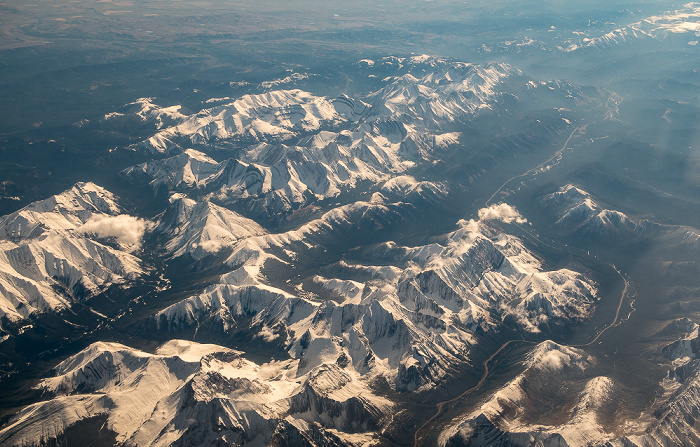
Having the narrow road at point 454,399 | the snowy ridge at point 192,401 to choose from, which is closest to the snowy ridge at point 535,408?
the narrow road at point 454,399

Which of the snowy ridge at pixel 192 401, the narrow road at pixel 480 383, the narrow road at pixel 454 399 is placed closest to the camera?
the snowy ridge at pixel 192 401

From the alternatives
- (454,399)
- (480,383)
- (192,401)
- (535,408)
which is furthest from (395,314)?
(192,401)

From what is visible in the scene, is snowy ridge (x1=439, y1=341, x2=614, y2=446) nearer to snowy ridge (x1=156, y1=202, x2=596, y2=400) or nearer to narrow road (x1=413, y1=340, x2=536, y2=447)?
narrow road (x1=413, y1=340, x2=536, y2=447)

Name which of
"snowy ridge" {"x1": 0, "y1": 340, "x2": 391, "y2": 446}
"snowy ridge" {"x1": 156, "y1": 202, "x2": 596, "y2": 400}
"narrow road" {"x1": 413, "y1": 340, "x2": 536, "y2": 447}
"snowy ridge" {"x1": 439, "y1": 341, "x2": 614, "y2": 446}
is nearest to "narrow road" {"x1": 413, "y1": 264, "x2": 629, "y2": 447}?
"narrow road" {"x1": 413, "y1": 340, "x2": 536, "y2": 447}

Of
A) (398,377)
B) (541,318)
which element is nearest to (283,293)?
(398,377)

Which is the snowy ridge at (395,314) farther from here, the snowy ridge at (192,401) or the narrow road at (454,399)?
the snowy ridge at (192,401)

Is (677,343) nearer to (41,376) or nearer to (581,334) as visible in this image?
(581,334)

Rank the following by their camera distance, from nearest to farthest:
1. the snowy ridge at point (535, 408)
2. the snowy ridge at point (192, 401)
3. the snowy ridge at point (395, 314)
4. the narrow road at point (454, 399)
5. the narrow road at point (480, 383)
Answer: the snowy ridge at point (535, 408) → the snowy ridge at point (192, 401) → the narrow road at point (454, 399) → the narrow road at point (480, 383) → the snowy ridge at point (395, 314)

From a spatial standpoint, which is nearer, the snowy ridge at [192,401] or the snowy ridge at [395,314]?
Result: the snowy ridge at [192,401]
